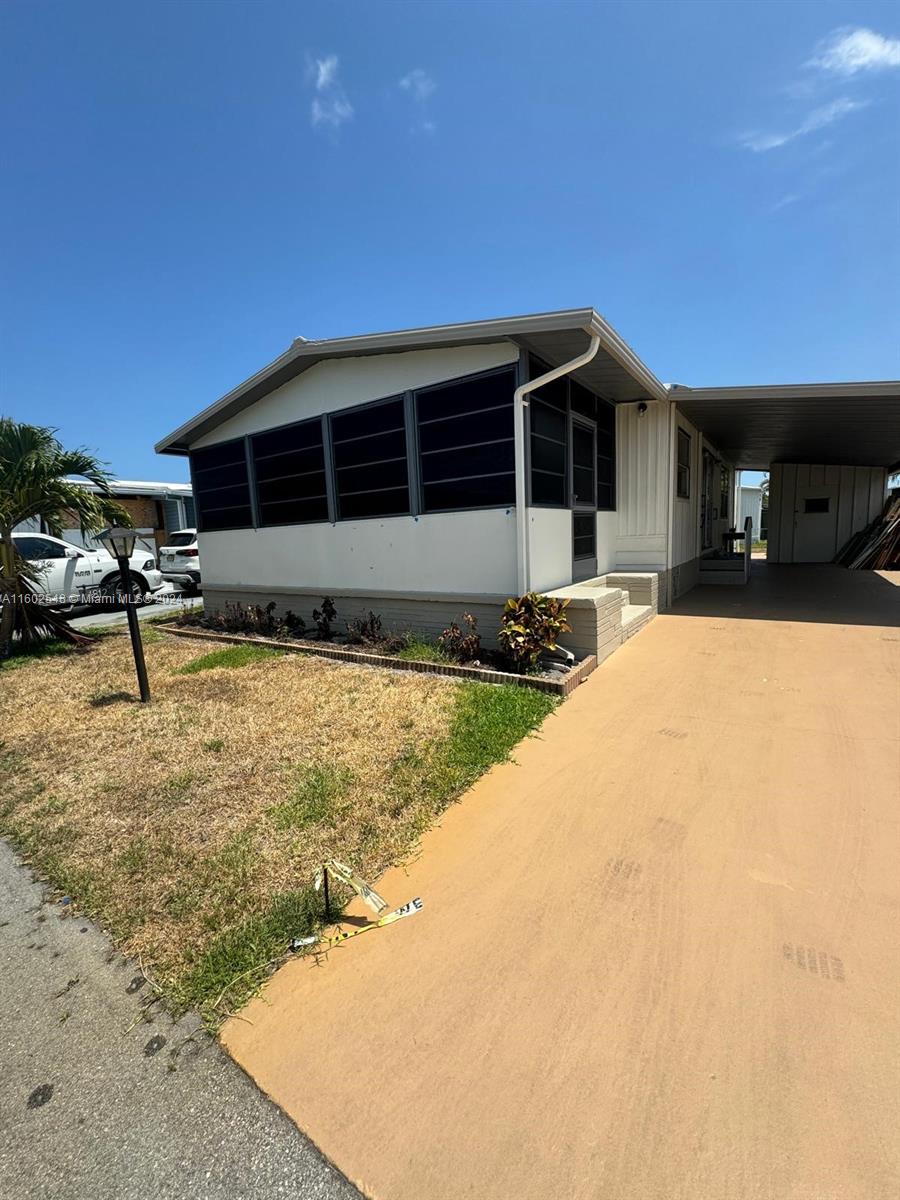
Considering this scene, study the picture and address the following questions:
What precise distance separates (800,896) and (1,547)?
8433mm

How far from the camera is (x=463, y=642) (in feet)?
19.6

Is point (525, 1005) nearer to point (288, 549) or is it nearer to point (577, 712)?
point (577, 712)

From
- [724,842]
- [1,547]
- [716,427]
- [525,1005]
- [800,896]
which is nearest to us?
[525,1005]

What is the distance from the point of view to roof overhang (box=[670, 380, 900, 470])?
6.84 m

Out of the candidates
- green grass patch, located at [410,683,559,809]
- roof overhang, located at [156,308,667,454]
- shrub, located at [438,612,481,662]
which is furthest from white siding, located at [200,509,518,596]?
roof overhang, located at [156,308,667,454]

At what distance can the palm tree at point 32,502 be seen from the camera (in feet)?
22.4

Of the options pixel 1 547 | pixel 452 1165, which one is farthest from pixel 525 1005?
pixel 1 547

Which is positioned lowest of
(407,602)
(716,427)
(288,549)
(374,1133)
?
(374,1133)

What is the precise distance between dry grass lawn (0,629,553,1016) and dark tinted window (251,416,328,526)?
114 inches

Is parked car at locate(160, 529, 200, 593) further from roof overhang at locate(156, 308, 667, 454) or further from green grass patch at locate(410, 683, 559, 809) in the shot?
green grass patch at locate(410, 683, 559, 809)

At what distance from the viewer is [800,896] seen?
231 cm

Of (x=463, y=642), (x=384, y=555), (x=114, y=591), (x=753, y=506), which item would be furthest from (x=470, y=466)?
(x=753, y=506)

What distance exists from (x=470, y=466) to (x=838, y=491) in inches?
545

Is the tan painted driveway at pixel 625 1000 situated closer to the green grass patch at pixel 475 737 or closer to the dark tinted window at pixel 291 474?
the green grass patch at pixel 475 737
